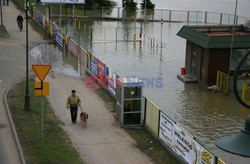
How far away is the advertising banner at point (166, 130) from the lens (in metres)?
15.2

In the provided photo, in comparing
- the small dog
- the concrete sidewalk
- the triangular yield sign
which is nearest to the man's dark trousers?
the concrete sidewalk

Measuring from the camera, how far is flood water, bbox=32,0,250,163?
19.2 metres

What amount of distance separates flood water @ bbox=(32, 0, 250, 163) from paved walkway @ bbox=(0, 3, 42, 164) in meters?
2.12

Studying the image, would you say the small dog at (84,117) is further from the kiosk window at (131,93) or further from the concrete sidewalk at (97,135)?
the kiosk window at (131,93)

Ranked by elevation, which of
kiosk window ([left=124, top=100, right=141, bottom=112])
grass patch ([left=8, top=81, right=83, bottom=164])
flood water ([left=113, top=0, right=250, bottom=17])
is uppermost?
flood water ([left=113, top=0, right=250, bottom=17])

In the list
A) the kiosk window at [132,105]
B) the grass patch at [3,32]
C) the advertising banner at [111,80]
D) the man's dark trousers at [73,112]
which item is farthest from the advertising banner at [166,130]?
the grass patch at [3,32]

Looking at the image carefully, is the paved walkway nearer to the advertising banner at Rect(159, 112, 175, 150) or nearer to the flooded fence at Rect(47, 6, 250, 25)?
the advertising banner at Rect(159, 112, 175, 150)

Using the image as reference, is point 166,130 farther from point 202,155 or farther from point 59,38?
point 59,38

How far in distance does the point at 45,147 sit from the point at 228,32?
18.5 metres

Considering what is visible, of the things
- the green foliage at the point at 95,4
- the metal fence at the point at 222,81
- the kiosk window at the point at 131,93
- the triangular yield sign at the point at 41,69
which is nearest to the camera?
the triangular yield sign at the point at 41,69

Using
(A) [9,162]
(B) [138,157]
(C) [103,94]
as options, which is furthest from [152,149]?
(C) [103,94]

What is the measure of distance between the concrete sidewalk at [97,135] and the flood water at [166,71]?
293 centimetres

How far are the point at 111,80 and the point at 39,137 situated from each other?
23.3 ft

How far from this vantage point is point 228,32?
98.8ft
